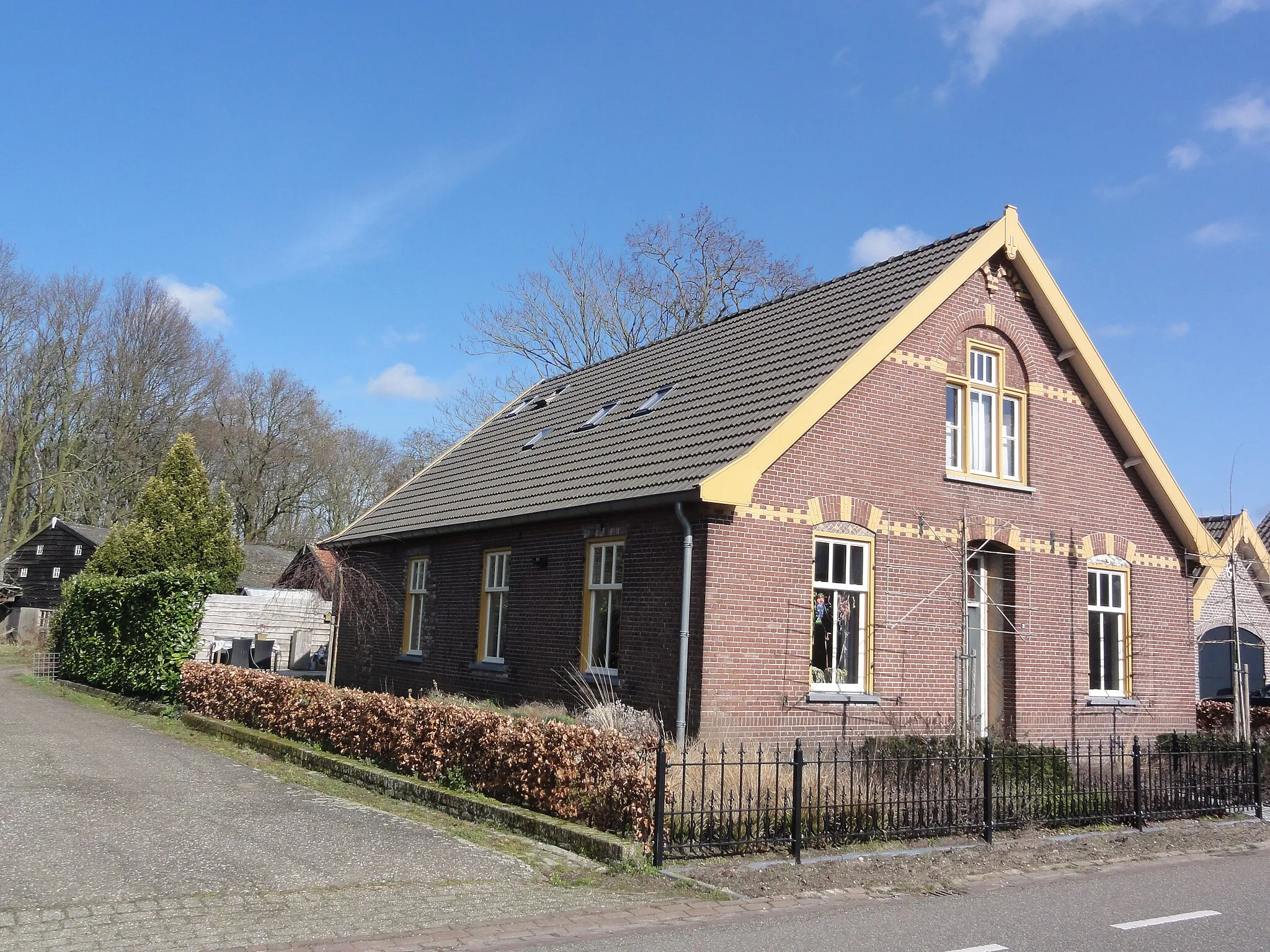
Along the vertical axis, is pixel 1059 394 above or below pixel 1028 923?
above

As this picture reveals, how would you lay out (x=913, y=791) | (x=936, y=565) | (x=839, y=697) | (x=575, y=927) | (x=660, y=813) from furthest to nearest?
(x=936, y=565), (x=839, y=697), (x=913, y=791), (x=660, y=813), (x=575, y=927)

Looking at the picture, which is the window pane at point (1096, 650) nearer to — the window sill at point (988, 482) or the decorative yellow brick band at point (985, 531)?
the decorative yellow brick band at point (985, 531)

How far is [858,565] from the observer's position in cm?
1491

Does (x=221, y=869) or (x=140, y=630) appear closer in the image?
(x=221, y=869)

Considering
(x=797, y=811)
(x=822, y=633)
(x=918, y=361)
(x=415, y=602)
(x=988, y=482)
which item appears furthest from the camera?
(x=415, y=602)

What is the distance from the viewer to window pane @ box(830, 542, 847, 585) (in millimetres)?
14688

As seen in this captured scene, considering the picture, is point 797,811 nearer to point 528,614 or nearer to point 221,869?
point 221,869

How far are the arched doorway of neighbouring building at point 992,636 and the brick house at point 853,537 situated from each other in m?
0.04

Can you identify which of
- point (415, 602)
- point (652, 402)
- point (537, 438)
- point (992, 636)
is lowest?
point (992, 636)

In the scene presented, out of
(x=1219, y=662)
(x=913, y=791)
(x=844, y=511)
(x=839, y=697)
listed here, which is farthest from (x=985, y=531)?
(x=1219, y=662)

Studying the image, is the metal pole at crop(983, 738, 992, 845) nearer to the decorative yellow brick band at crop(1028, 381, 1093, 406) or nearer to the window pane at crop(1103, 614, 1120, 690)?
the window pane at crop(1103, 614, 1120, 690)

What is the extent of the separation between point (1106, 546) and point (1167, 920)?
10.5 meters

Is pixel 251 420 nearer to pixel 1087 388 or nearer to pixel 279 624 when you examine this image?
pixel 279 624

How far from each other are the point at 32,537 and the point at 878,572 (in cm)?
4532
